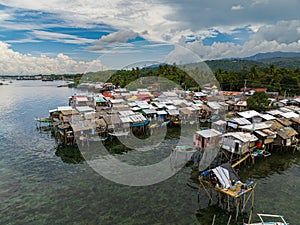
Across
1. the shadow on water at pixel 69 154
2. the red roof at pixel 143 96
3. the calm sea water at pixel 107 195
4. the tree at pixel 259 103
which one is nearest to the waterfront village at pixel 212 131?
the shadow on water at pixel 69 154

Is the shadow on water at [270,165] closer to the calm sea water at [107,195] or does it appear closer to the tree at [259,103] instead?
the calm sea water at [107,195]

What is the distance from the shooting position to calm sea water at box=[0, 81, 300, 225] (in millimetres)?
9898

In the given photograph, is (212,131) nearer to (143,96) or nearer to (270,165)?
(270,165)

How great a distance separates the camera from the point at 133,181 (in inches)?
506

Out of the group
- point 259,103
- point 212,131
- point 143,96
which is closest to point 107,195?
point 212,131

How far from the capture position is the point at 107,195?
11.5m

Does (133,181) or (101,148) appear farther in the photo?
(101,148)

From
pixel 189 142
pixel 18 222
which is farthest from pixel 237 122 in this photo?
pixel 18 222

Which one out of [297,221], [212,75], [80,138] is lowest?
[297,221]

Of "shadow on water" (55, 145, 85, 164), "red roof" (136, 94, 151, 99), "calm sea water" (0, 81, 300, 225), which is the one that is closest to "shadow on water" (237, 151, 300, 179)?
"calm sea water" (0, 81, 300, 225)

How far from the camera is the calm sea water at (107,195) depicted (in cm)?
990

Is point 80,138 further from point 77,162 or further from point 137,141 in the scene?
point 137,141

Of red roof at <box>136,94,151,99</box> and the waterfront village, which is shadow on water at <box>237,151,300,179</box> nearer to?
the waterfront village

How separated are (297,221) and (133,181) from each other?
8.09 meters
